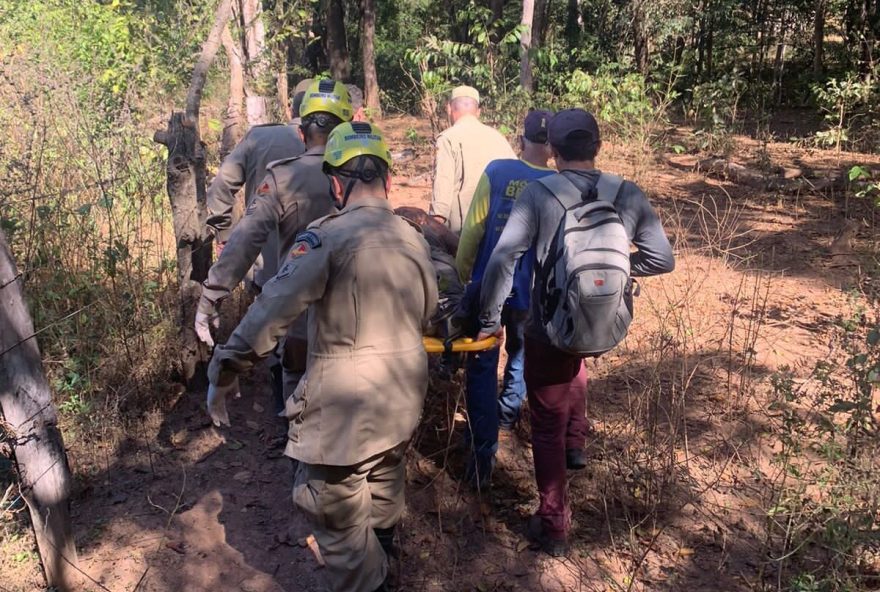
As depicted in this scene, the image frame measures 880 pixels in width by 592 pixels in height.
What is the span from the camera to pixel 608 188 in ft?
10.6

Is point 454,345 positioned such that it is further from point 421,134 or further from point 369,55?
point 369,55

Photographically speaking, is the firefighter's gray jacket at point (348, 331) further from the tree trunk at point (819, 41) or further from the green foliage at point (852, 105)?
the tree trunk at point (819, 41)

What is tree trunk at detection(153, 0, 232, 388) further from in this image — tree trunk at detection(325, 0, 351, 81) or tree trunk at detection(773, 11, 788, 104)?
tree trunk at detection(325, 0, 351, 81)

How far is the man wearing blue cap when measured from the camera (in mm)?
3201

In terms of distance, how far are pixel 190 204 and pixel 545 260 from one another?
234cm

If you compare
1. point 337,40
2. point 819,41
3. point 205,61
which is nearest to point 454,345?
point 205,61

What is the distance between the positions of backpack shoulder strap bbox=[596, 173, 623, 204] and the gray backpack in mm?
42

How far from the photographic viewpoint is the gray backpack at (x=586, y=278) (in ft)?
9.97

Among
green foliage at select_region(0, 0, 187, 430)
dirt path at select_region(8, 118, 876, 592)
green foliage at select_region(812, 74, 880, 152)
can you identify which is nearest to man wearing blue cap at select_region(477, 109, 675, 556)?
dirt path at select_region(8, 118, 876, 592)

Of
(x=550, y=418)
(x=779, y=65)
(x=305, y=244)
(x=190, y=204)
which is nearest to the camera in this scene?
(x=305, y=244)

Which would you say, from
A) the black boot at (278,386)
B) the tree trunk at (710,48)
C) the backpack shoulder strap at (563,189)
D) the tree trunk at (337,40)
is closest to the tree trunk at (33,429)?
the black boot at (278,386)

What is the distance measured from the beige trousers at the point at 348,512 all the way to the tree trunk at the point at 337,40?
17.4 m

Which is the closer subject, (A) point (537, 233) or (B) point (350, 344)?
(B) point (350, 344)

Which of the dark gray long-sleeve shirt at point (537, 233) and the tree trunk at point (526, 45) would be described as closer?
the dark gray long-sleeve shirt at point (537, 233)
